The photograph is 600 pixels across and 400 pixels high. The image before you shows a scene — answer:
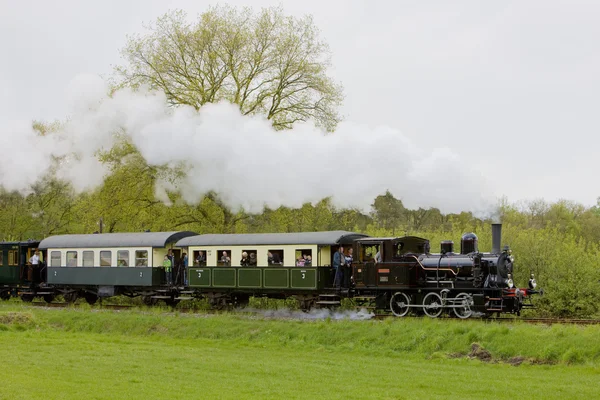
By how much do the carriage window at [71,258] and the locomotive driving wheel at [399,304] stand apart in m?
15.0

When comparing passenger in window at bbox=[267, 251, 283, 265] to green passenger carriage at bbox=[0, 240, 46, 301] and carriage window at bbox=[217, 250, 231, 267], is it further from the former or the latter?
green passenger carriage at bbox=[0, 240, 46, 301]

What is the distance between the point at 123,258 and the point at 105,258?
103 cm

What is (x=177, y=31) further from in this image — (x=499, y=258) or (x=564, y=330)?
(x=564, y=330)

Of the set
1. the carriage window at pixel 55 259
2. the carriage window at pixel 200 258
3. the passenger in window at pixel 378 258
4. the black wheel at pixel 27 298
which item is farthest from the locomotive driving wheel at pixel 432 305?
the black wheel at pixel 27 298

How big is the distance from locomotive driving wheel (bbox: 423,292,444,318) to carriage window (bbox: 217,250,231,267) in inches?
307

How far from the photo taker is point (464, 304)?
22.8 m

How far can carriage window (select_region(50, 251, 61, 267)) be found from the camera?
109ft

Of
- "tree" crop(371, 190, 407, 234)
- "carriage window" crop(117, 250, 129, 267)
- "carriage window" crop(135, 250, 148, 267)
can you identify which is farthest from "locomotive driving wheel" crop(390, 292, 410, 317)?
"tree" crop(371, 190, 407, 234)

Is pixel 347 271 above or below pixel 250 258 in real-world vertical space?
below

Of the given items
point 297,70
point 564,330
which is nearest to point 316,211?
point 297,70

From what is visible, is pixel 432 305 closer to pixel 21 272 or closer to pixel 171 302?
pixel 171 302

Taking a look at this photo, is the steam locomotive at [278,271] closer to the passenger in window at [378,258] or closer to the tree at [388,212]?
the passenger in window at [378,258]

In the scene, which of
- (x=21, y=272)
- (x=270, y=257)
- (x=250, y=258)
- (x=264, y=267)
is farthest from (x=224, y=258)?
(x=21, y=272)

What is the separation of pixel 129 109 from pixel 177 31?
194 inches
